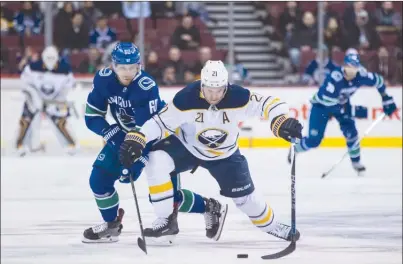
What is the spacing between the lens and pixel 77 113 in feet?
31.9

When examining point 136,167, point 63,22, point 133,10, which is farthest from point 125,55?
point 133,10

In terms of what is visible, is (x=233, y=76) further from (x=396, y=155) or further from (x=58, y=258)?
(x=58, y=258)

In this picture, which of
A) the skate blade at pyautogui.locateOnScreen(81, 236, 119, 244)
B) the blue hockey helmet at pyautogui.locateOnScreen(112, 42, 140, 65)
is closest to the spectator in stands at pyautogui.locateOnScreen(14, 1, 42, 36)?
→ the skate blade at pyautogui.locateOnScreen(81, 236, 119, 244)

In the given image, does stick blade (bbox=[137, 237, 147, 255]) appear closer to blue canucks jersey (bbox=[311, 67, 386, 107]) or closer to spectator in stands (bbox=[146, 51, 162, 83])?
blue canucks jersey (bbox=[311, 67, 386, 107])

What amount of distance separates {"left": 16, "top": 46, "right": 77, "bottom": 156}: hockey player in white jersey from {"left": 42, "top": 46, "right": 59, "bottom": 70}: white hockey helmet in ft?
0.17

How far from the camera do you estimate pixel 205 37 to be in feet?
33.4

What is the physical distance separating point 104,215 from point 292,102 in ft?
16.7

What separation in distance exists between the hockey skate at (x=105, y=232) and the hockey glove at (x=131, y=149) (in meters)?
0.61

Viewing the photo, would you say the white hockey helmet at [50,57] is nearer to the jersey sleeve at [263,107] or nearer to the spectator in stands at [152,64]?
the spectator in stands at [152,64]

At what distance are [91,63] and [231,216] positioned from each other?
4.14m

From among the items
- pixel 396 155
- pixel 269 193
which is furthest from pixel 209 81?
pixel 396 155

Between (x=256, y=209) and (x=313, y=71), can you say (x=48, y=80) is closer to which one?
(x=313, y=71)

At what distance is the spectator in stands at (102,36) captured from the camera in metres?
9.79

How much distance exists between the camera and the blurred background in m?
A: 9.62
